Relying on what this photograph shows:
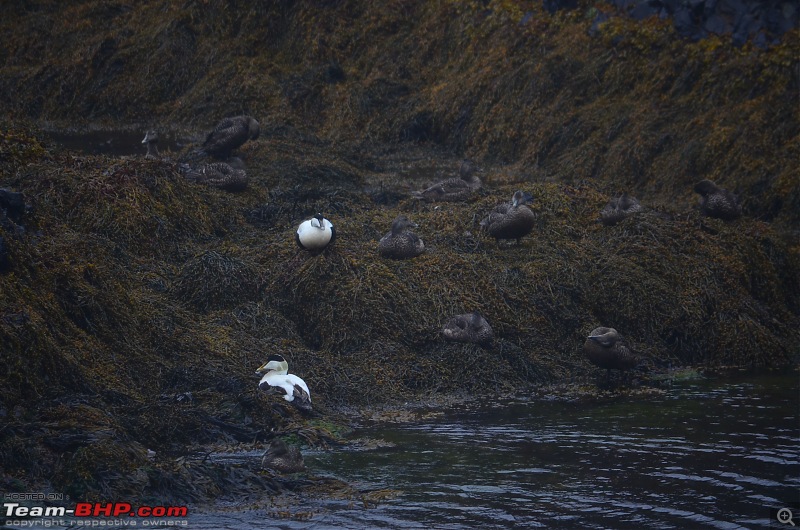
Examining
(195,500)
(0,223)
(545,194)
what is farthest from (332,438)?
(545,194)

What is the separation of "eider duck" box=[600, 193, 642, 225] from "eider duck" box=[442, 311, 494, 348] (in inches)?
102

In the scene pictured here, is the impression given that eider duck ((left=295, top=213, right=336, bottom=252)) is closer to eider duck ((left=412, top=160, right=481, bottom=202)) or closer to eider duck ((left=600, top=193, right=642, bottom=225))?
eider duck ((left=412, top=160, right=481, bottom=202))

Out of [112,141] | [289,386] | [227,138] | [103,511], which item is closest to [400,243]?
[289,386]

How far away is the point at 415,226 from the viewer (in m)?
10.5

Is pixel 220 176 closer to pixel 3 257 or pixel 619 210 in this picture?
pixel 3 257

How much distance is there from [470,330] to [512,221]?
1.77 metres

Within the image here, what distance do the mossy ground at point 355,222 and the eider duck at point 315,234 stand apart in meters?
0.13

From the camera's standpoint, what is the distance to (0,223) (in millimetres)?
8039

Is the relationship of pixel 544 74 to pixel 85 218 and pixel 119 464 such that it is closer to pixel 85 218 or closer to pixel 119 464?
pixel 85 218

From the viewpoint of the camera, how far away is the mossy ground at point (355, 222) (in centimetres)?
754

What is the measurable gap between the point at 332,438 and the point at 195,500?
153cm

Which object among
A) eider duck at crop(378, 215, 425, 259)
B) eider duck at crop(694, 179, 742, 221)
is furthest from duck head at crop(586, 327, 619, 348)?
eider duck at crop(694, 179, 742, 221)

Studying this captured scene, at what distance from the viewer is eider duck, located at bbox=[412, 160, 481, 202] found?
11.8 metres

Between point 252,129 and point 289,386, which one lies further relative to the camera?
point 252,129
